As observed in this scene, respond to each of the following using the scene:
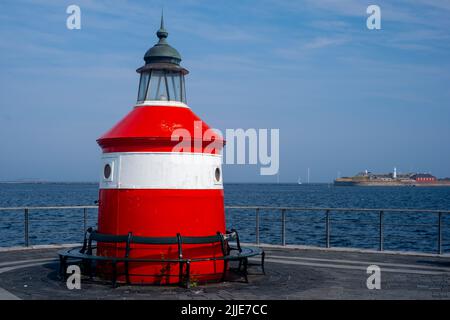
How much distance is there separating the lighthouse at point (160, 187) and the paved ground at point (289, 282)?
0.65 meters

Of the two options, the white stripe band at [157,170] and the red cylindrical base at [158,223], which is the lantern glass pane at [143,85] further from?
the red cylindrical base at [158,223]

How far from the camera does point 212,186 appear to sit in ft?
33.9

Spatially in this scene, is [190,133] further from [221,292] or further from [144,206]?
[221,292]

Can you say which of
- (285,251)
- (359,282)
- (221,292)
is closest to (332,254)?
(285,251)

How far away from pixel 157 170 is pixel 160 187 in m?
0.28

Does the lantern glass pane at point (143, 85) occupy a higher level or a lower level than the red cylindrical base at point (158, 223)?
higher

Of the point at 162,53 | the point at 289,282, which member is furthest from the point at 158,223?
the point at 162,53

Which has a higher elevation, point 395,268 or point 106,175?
point 106,175

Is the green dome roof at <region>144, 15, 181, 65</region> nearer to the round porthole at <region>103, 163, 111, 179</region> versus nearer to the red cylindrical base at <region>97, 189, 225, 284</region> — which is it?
the round porthole at <region>103, 163, 111, 179</region>

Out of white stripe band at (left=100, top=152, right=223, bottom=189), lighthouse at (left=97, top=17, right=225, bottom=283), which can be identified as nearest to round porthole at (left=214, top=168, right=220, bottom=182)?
lighthouse at (left=97, top=17, right=225, bottom=283)

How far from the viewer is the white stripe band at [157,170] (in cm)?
984

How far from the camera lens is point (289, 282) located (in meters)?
9.80

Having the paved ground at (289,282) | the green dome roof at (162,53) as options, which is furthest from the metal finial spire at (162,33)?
the paved ground at (289,282)
